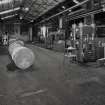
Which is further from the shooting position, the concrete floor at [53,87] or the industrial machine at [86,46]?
the industrial machine at [86,46]

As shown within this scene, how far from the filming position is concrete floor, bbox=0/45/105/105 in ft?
15.4

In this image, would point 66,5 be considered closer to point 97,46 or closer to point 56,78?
point 97,46

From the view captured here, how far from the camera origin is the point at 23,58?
8430 millimetres

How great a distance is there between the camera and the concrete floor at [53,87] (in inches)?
185

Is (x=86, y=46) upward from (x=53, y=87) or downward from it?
upward

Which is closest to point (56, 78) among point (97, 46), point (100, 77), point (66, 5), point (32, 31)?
point (100, 77)

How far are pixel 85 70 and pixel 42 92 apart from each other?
3459mm

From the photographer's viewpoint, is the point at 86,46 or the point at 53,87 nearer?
the point at 53,87

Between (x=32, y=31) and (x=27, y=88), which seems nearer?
(x=27, y=88)

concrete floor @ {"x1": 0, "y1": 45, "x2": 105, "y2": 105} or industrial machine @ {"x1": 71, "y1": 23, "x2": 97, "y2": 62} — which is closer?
concrete floor @ {"x1": 0, "y1": 45, "x2": 105, "y2": 105}

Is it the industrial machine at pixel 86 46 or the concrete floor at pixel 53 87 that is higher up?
the industrial machine at pixel 86 46

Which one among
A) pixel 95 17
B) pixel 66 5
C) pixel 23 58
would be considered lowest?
pixel 23 58

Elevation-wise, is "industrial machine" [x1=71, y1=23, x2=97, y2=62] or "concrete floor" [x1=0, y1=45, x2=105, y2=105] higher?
"industrial machine" [x1=71, y1=23, x2=97, y2=62]

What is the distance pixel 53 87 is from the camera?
589cm
